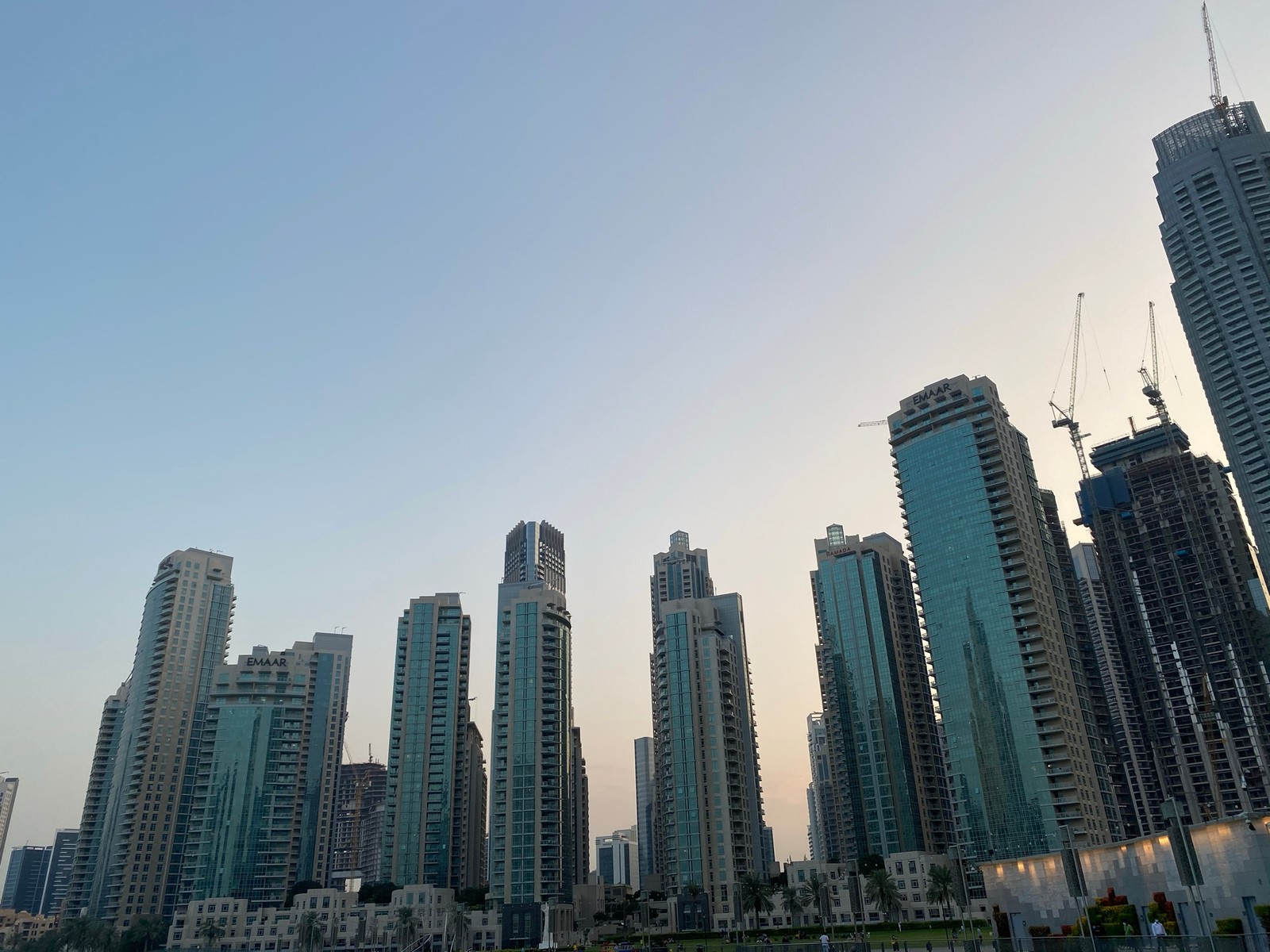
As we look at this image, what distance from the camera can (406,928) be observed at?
461 ft

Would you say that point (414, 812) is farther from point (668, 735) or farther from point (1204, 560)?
point (1204, 560)

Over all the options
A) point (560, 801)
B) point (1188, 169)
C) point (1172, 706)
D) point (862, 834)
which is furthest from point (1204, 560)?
point (560, 801)

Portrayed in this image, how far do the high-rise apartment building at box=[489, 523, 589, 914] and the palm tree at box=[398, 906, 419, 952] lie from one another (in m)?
13.1

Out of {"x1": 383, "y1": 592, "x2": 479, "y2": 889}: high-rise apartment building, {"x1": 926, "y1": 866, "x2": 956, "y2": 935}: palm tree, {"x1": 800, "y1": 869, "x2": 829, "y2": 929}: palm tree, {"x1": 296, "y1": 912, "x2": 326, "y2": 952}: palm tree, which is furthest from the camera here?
{"x1": 383, "y1": 592, "x2": 479, "y2": 889}: high-rise apartment building

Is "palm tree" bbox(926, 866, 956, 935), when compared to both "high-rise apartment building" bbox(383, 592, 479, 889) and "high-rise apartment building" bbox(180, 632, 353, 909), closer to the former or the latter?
"high-rise apartment building" bbox(383, 592, 479, 889)

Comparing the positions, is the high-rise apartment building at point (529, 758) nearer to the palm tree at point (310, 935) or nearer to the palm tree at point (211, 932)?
the palm tree at point (310, 935)

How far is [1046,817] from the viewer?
410ft

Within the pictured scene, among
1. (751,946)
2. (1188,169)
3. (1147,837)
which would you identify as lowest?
(751,946)

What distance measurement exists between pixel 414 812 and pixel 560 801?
111 feet


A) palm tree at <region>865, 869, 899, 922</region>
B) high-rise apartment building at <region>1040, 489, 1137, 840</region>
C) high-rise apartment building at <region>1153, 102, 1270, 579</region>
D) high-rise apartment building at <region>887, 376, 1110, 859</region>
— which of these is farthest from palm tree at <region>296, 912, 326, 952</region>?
high-rise apartment building at <region>1153, 102, 1270, 579</region>

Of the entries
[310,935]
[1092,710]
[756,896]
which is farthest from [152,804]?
[1092,710]

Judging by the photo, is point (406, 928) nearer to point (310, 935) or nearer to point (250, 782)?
point (310, 935)

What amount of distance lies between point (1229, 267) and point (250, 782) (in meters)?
209

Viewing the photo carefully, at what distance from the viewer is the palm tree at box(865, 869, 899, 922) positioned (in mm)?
124875
